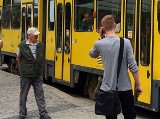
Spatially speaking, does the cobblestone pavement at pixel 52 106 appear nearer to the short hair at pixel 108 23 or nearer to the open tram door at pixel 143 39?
the open tram door at pixel 143 39

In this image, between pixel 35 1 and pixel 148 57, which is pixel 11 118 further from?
pixel 35 1

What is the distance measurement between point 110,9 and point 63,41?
276 cm

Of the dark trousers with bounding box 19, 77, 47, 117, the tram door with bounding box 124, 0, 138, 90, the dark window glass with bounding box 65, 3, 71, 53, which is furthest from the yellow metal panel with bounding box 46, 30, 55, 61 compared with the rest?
the dark trousers with bounding box 19, 77, 47, 117

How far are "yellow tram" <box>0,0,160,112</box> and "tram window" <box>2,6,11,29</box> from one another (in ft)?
Answer: 0.39

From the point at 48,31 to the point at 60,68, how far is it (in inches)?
60.1

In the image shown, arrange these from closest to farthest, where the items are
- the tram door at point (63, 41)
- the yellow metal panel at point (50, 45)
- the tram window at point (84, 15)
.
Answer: the tram window at point (84, 15) → the tram door at point (63, 41) → the yellow metal panel at point (50, 45)

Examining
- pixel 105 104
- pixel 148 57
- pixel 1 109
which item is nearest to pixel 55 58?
pixel 1 109

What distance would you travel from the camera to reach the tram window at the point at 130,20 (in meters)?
8.38

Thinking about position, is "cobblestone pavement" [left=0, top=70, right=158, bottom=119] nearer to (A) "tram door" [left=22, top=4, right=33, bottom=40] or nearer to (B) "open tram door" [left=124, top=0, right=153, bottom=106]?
(B) "open tram door" [left=124, top=0, right=153, bottom=106]

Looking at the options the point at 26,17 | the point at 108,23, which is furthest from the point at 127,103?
the point at 26,17

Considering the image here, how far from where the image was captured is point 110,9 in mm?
9312

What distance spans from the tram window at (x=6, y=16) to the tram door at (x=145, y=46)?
10.0 m

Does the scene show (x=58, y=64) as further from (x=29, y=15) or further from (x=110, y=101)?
(x=110, y=101)

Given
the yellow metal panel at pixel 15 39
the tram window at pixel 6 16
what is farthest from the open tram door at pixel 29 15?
the tram window at pixel 6 16
